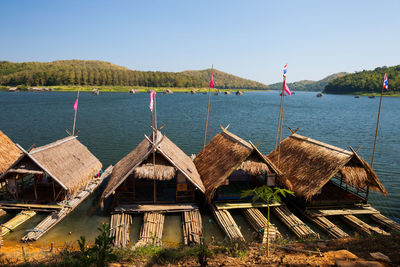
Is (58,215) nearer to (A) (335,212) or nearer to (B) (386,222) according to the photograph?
(A) (335,212)

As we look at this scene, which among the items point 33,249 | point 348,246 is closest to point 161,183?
point 33,249

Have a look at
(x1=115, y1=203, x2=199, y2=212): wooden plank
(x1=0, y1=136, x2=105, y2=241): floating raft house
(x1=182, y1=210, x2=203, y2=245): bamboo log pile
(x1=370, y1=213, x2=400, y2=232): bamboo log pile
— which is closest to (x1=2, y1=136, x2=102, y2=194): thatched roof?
(x1=0, y1=136, x2=105, y2=241): floating raft house

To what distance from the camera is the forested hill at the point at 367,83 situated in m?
137

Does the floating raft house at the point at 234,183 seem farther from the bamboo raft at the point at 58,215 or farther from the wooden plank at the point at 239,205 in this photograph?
the bamboo raft at the point at 58,215

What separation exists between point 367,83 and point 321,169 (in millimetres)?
171136

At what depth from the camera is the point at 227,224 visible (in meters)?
14.4

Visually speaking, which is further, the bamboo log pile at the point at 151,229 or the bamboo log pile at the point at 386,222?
the bamboo log pile at the point at 386,222

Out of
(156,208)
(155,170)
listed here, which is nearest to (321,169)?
(155,170)

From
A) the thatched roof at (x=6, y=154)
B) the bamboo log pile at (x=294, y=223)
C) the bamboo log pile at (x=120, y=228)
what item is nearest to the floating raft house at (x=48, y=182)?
the thatched roof at (x=6, y=154)

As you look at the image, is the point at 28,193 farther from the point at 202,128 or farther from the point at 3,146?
the point at 202,128

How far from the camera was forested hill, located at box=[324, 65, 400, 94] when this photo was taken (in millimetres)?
137163

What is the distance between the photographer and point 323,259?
873cm

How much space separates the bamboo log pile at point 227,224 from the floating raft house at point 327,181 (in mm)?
5106

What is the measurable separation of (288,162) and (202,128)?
1113 inches
